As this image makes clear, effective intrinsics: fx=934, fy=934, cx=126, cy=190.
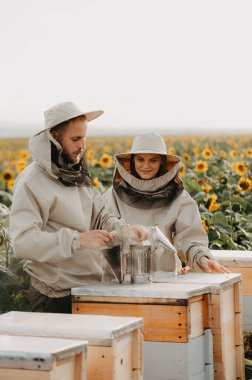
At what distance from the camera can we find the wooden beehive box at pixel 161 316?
4438 millimetres

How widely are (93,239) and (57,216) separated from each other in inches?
12.5

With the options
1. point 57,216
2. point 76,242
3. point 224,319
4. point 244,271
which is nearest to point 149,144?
point 244,271

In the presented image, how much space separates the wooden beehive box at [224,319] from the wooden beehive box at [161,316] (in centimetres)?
23

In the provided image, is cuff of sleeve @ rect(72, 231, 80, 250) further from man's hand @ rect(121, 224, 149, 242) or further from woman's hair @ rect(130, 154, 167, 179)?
woman's hair @ rect(130, 154, 167, 179)

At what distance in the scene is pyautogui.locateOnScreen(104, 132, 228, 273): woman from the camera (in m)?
5.69

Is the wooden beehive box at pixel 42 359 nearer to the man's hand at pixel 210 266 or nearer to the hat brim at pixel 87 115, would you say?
the hat brim at pixel 87 115

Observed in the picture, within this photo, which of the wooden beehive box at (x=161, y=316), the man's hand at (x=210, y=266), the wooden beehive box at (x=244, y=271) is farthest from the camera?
the wooden beehive box at (x=244, y=271)

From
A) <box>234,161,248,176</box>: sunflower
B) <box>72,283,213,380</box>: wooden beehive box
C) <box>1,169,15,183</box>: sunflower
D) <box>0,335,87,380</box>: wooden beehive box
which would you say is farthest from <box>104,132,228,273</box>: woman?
<box>234,161,248,176</box>: sunflower

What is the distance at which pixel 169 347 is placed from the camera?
446cm

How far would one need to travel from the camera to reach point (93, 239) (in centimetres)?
450

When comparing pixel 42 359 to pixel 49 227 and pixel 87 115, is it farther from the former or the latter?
pixel 87 115

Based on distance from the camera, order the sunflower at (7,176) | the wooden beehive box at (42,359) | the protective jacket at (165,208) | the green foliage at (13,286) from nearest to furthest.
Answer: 1. the wooden beehive box at (42,359)
2. the green foliage at (13,286)
3. the protective jacket at (165,208)
4. the sunflower at (7,176)

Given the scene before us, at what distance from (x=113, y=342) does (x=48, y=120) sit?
152 centimetres

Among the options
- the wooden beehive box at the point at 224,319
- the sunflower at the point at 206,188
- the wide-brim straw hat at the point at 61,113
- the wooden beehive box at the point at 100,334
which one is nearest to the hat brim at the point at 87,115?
the wide-brim straw hat at the point at 61,113
